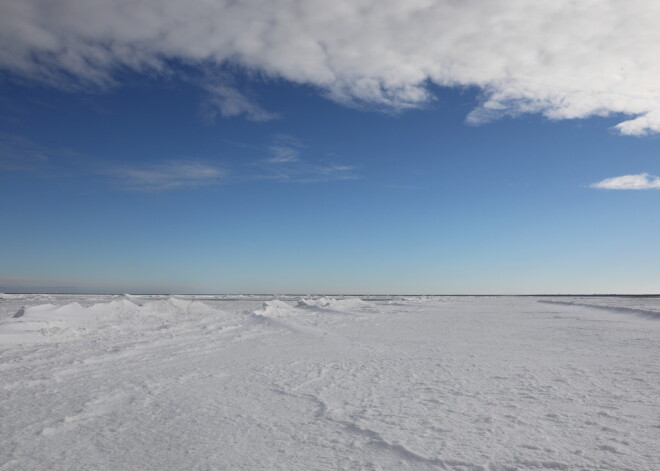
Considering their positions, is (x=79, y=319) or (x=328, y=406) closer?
(x=328, y=406)

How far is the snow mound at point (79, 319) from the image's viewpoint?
12.0 m

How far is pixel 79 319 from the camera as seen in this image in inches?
632

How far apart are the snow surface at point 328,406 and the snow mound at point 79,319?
805 millimetres

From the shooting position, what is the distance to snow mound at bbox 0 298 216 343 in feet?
39.3

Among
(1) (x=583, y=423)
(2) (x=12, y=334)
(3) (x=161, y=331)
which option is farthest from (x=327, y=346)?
(2) (x=12, y=334)

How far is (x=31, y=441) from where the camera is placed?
415 centimetres

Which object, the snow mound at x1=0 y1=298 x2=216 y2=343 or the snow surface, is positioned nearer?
the snow surface

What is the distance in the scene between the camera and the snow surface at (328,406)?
374cm

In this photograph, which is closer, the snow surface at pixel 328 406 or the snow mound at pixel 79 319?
the snow surface at pixel 328 406

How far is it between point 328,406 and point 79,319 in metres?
14.5

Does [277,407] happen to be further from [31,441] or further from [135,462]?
[31,441]

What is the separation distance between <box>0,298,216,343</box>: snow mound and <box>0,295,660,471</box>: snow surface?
805 mm

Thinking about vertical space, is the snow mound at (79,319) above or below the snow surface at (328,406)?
above

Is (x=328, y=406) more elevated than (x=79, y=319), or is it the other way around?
(x=79, y=319)
